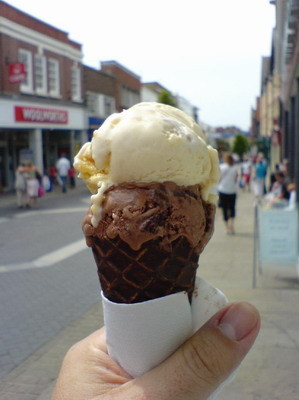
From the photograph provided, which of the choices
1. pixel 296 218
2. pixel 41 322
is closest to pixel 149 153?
pixel 41 322

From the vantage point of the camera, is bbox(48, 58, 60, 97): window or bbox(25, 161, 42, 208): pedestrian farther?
bbox(48, 58, 60, 97): window

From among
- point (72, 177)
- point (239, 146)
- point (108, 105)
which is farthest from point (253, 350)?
point (239, 146)

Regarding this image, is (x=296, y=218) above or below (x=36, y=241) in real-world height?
above

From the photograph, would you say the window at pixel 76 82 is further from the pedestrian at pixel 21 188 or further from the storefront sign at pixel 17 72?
the pedestrian at pixel 21 188

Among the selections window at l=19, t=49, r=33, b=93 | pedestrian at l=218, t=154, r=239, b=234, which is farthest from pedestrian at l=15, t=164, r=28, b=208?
pedestrian at l=218, t=154, r=239, b=234

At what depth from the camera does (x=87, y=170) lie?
176 centimetres

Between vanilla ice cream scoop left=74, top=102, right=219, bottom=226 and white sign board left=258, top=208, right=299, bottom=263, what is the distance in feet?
16.9

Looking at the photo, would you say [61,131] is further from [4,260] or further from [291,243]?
[291,243]

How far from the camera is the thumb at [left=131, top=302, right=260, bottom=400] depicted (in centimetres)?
154

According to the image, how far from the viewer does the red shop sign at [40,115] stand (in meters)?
21.3

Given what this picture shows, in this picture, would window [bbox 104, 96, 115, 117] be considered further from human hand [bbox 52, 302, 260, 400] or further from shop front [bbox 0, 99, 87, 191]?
human hand [bbox 52, 302, 260, 400]

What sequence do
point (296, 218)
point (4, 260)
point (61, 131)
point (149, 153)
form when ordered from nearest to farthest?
point (149, 153)
point (296, 218)
point (4, 260)
point (61, 131)

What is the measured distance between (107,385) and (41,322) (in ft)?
13.4

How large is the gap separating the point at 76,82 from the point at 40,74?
13.6 ft
